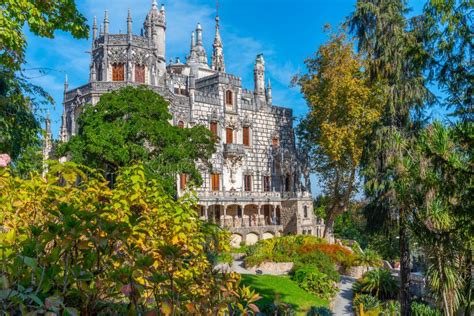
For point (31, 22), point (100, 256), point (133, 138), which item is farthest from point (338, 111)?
point (100, 256)

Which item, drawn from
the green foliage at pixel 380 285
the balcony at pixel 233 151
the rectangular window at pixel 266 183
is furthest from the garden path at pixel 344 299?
the rectangular window at pixel 266 183

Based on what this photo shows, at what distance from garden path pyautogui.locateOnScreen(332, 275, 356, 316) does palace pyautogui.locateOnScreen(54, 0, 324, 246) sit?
34.2ft

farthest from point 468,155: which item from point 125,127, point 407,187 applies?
point 125,127

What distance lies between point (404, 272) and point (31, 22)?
1271 cm

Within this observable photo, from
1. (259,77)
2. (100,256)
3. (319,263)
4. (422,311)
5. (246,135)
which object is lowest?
(422,311)

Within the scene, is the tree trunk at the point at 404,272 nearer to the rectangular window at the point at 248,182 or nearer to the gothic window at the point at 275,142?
the rectangular window at the point at 248,182

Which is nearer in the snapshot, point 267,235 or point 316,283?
point 316,283

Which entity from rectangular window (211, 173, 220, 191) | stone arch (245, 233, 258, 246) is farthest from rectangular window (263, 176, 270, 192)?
stone arch (245, 233, 258, 246)

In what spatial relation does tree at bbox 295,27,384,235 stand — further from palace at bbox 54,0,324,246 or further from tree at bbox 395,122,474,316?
tree at bbox 395,122,474,316

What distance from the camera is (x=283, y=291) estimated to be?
19.2 meters

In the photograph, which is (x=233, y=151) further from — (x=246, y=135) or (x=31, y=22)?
(x=31, y=22)

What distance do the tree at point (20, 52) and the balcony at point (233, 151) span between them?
89.3 feet

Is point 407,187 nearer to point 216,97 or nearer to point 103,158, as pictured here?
point 103,158

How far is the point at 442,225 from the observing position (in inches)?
437
